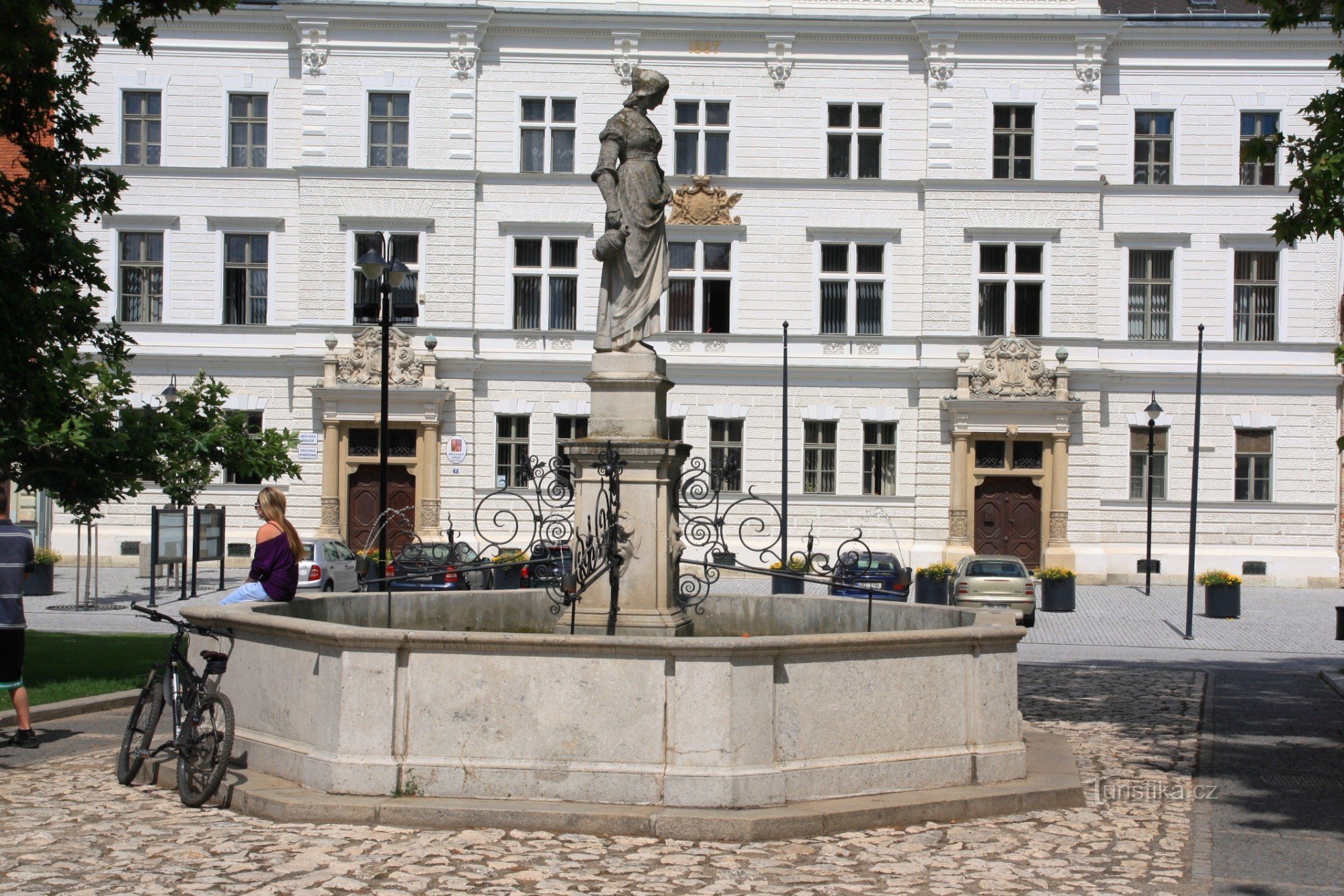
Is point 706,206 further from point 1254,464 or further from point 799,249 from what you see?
point 1254,464

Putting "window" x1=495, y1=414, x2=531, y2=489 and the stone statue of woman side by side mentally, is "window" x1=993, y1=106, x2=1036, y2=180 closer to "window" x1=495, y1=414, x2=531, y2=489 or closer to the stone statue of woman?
"window" x1=495, y1=414, x2=531, y2=489

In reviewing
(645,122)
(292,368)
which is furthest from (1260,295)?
(645,122)

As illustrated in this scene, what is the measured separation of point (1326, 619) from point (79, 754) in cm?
2541

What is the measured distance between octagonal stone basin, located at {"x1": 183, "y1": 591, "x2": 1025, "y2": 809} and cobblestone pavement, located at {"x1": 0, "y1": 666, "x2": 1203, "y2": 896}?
0.40m

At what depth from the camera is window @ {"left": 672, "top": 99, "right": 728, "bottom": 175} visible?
120 ft

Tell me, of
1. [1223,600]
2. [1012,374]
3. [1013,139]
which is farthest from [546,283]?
[1223,600]

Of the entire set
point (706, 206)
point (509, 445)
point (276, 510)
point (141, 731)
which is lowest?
point (141, 731)

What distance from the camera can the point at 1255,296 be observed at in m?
36.4

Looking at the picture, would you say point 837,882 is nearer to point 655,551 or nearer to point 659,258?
point 655,551

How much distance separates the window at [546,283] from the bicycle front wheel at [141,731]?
88.7 feet

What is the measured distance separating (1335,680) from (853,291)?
19790 mm

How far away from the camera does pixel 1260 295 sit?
36.5m

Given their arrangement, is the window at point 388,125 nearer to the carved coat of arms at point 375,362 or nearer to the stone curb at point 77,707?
the carved coat of arms at point 375,362

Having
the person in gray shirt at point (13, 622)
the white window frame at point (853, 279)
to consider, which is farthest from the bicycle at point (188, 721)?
the white window frame at point (853, 279)
